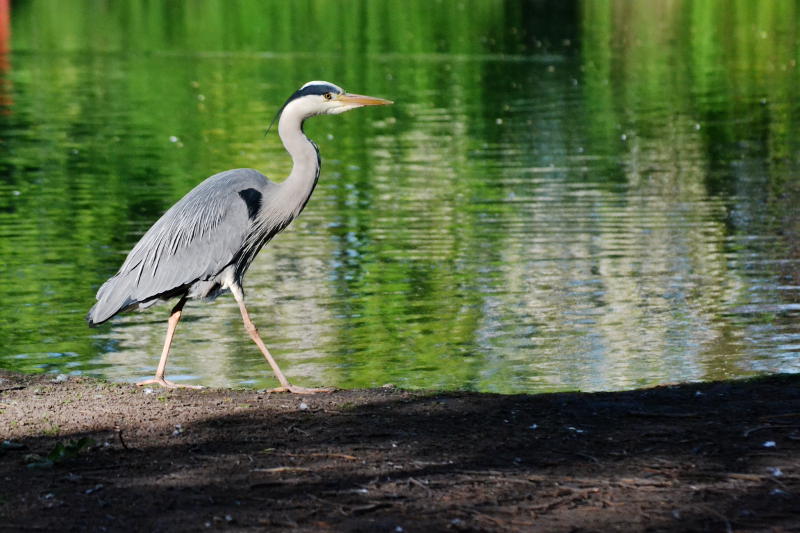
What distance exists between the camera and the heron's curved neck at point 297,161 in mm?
8047

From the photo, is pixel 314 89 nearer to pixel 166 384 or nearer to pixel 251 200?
Result: pixel 251 200

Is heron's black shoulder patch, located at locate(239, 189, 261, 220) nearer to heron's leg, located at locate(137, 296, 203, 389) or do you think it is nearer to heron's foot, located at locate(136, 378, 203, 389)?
heron's leg, located at locate(137, 296, 203, 389)

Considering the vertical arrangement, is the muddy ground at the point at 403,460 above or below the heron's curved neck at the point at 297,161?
below

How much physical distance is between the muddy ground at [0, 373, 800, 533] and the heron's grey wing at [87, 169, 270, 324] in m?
0.63

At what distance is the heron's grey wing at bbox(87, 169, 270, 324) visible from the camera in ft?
25.7

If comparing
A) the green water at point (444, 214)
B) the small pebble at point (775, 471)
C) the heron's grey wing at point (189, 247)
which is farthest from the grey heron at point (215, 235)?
the small pebble at point (775, 471)

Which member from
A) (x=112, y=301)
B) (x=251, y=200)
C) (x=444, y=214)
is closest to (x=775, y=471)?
(x=251, y=200)

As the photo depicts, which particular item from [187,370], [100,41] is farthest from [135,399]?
[100,41]

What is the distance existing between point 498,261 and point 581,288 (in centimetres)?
135

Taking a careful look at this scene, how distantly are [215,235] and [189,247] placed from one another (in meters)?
0.17

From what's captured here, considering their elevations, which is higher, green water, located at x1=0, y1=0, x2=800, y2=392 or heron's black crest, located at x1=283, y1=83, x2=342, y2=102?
heron's black crest, located at x1=283, y1=83, x2=342, y2=102

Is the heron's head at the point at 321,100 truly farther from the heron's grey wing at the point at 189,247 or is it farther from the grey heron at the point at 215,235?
the heron's grey wing at the point at 189,247

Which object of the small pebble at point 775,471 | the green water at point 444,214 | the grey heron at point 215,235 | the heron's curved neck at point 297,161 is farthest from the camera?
the green water at point 444,214

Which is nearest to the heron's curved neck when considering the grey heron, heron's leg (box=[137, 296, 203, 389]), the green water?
the grey heron
